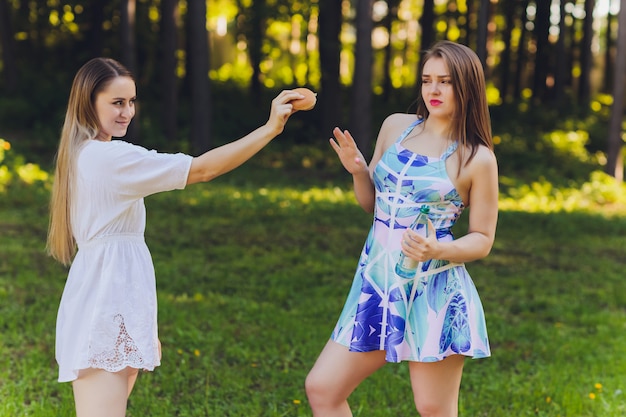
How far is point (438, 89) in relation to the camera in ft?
10.9

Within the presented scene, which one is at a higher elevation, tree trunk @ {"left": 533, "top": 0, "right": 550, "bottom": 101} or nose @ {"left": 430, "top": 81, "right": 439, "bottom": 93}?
nose @ {"left": 430, "top": 81, "right": 439, "bottom": 93}

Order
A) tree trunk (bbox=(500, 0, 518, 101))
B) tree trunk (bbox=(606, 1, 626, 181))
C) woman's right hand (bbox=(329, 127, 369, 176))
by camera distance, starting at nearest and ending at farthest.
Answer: woman's right hand (bbox=(329, 127, 369, 176)) < tree trunk (bbox=(606, 1, 626, 181)) < tree trunk (bbox=(500, 0, 518, 101))

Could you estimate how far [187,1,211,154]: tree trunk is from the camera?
1588 centimetres

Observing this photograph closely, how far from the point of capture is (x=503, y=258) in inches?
389

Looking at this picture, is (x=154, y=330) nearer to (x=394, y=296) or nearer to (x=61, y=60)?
(x=394, y=296)

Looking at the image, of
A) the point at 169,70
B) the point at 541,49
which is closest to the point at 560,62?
the point at 541,49

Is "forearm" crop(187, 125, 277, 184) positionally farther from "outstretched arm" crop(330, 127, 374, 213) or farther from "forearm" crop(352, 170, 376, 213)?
"forearm" crop(352, 170, 376, 213)

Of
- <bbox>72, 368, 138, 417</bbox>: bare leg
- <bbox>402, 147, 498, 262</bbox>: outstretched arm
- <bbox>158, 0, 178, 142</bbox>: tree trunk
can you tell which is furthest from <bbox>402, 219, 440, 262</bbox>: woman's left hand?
<bbox>158, 0, 178, 142</bbox>: tree trunk

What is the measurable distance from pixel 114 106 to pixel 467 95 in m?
1.41

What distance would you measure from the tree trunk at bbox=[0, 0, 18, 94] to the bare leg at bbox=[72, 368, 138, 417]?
19292 mm

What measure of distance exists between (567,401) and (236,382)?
219 centimetres

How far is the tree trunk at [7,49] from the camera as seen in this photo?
20.9 metres

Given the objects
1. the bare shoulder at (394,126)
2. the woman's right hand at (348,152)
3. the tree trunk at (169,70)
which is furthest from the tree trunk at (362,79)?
the woman's right hand at (348,152)

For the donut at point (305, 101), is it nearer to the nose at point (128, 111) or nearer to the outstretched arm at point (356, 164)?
the outstretched arm at point (356, 164)
